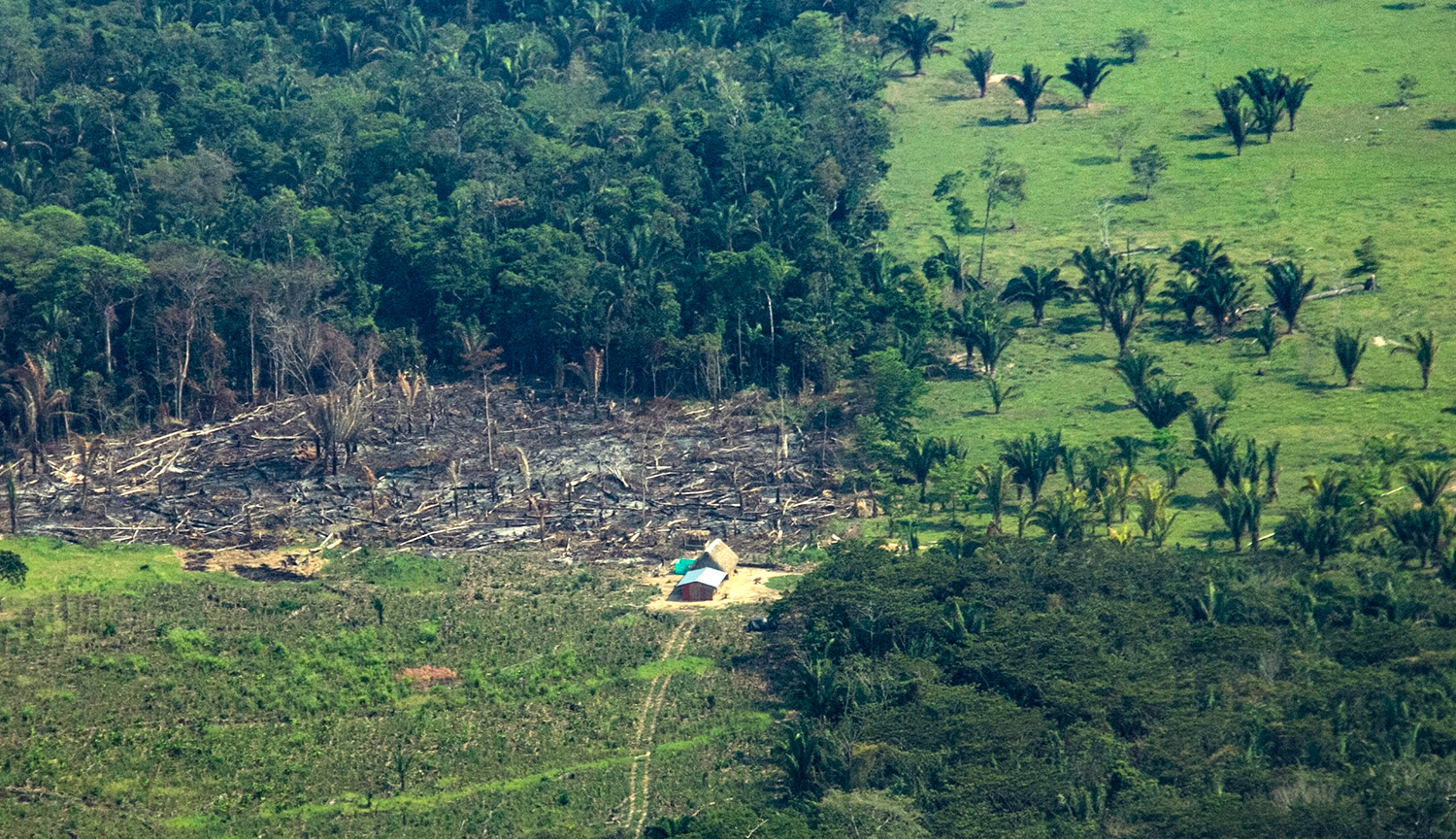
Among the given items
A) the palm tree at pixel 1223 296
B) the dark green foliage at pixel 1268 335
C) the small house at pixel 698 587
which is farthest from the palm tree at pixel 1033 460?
the palm tree at pixel 1223 296

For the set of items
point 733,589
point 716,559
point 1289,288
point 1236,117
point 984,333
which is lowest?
point 733,589

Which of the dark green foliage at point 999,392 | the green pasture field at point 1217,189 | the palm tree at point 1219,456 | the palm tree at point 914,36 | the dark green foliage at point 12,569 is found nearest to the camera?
the dark green foliage at point 12,569

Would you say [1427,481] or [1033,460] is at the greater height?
[1033,460]

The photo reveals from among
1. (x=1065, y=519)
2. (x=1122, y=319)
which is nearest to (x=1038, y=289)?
(x=1122, y=319)

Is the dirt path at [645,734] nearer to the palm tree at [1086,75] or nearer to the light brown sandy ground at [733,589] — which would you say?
the light brown sandy ground at [733,589]

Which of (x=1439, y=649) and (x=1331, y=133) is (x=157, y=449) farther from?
(x=1331, y=133)

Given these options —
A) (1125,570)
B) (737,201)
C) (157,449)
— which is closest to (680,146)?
(737,201)

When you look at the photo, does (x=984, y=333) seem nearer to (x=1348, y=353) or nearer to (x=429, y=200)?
(x=1348, y=353)
